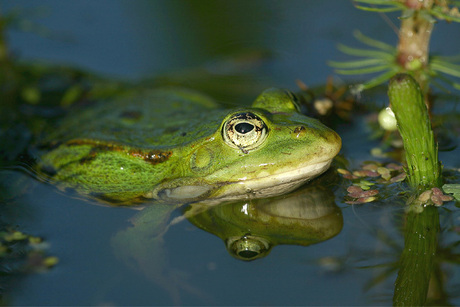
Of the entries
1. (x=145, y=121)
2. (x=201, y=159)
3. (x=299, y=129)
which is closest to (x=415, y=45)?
(x=299, y=129)

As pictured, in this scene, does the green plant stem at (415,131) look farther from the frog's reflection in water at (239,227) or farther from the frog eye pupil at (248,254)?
the frog eye pupil at (248,254)

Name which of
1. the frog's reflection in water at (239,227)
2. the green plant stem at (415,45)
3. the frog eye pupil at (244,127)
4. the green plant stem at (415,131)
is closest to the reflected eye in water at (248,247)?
the frog's reflection in water at (239,227)

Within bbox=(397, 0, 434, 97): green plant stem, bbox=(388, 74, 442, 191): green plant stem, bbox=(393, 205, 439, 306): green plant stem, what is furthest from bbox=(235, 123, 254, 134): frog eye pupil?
bbox=(397, 0, 434, 97): green plant stem

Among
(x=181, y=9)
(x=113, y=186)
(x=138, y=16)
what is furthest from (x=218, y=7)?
(x=113, y=186)

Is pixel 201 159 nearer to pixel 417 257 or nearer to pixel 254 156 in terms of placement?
pixel 254 156

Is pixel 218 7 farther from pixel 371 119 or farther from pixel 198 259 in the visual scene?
pixel 198 259

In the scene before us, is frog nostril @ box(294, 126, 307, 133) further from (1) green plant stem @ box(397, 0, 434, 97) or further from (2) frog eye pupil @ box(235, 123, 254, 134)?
(1) green plant stem @ box(397, 0, 434, 97)
